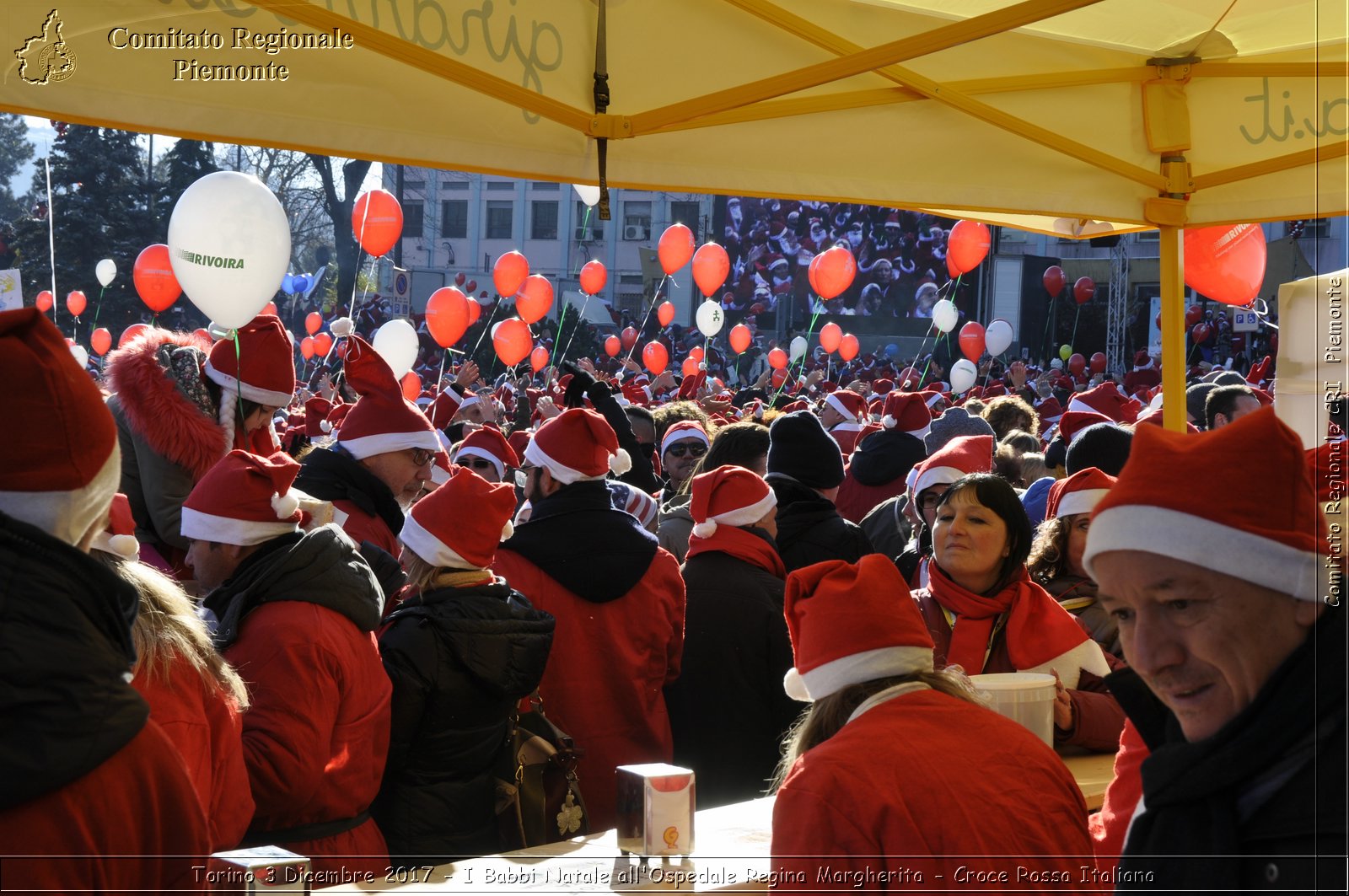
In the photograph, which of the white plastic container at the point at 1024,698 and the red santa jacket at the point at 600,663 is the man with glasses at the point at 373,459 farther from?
the white plastic container at the point at 1024,698

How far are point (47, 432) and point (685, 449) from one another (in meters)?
5.51

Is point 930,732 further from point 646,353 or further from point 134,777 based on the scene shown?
point 646,353

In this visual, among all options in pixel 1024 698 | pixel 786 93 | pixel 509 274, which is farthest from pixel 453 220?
pixel 1024 698

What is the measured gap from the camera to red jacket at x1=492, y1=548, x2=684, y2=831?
159 inches

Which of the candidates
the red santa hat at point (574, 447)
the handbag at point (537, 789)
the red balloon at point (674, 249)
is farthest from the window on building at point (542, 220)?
the handbag at point (537, 789)

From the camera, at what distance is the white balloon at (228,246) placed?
517cm

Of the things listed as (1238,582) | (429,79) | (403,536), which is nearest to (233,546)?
(403,536)

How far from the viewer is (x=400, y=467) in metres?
4.55

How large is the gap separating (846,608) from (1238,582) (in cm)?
100

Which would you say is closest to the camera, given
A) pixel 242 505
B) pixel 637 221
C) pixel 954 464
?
pixel 242 505

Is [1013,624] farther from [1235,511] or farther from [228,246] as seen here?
[228,246]

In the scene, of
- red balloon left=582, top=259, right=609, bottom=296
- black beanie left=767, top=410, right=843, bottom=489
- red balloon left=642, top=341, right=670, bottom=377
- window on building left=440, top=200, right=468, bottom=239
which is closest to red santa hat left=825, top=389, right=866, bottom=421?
black beanie left=767, top=410, right=843, bottom=489

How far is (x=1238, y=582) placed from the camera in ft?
4.83

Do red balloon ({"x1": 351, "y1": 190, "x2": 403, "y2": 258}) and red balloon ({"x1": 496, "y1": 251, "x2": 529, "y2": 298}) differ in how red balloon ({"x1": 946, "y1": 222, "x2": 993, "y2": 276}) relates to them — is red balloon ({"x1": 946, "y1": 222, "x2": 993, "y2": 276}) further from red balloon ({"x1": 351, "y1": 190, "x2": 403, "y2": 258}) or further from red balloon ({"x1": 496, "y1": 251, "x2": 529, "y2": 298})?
red balloon ({"x1": 351, "y1": 190, "x2": 403, "y2": 258})
